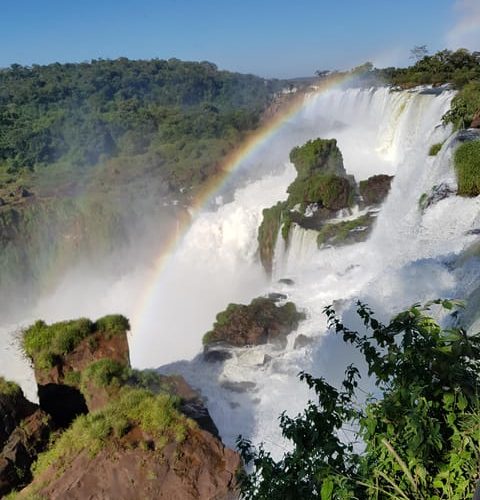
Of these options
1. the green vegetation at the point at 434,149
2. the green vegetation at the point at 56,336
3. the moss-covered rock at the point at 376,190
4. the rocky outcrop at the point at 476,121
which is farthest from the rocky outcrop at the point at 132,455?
the moss-covered rock at the point at 376,190

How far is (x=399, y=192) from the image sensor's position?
53.2ft

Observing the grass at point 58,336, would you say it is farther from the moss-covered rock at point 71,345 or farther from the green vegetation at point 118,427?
→ the green vegetation at point 118,427

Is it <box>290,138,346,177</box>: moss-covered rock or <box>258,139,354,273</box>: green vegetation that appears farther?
<box>290,138,346,177</box>: moss-covered rock

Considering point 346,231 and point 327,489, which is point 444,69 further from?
point 327,489

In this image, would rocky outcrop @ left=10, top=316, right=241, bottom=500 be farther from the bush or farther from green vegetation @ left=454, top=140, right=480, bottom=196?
green vegetation @ left=454, top=140, right=480, bottom=196

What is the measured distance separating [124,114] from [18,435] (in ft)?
183

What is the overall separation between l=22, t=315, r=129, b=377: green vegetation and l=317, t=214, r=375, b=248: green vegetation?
30.5 feet

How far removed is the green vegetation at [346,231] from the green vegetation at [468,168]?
4.59 meters

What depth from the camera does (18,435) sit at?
5.88m

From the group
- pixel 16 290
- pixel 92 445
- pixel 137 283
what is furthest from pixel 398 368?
pixel 16 290

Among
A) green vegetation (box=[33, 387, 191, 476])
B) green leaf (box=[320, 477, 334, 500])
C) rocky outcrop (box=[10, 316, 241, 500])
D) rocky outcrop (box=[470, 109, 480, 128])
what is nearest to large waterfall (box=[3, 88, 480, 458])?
rocky outcrop (box=[470, 109, 480, 128])

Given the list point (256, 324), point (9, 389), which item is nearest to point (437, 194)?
point (256, 324)

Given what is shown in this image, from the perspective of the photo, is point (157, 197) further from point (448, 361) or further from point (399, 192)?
point (448, 361)

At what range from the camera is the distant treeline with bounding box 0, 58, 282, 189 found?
162ft
